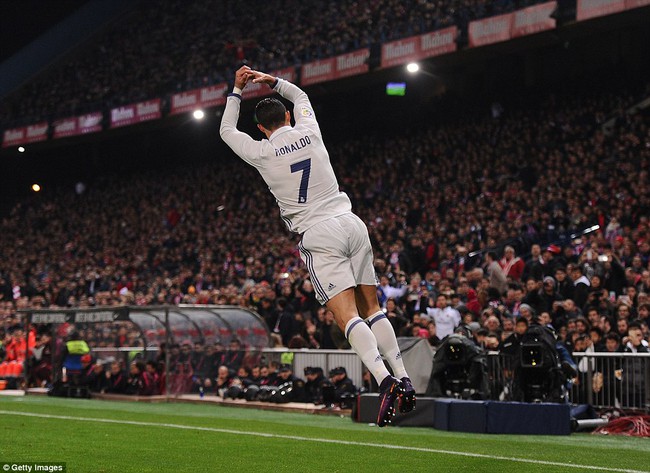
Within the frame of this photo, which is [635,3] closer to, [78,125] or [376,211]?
[376,211]

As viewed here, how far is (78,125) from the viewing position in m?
36.8

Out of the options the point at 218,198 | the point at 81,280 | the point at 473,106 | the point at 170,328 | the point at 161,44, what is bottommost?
the point at 170,328

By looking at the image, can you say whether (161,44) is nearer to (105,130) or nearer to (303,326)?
(105,130)

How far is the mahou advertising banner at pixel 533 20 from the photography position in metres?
23.5

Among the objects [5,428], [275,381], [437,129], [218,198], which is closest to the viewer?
[5,428]

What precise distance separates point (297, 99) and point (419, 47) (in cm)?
2037

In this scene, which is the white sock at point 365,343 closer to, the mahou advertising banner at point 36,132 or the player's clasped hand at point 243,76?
the player's clasped hand at point 243,76

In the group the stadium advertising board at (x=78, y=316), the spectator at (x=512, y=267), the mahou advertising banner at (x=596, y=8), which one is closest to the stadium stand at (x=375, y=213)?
the spectator at (x=512, y=267)

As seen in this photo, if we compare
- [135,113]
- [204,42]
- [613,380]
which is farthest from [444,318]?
[204,42]

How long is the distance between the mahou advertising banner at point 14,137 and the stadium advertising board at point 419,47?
17.6 metres

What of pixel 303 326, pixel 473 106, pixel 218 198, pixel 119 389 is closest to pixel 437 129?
pixel 473 106

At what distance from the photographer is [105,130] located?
3606cm

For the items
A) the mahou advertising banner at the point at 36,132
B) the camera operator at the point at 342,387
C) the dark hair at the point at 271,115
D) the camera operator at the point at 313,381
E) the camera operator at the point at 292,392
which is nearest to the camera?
the dark hair at the point at 271,115

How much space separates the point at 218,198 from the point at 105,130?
19.5 ft
